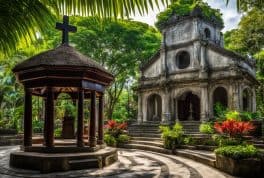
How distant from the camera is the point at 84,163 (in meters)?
10.2

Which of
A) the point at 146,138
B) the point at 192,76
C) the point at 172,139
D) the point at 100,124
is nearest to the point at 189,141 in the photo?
the point at 172,139

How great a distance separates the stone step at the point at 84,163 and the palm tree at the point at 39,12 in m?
8.64

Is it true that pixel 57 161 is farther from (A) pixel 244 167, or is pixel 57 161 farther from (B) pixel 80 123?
(A) pixel 244 167

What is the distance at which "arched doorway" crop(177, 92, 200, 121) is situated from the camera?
90.9 ft

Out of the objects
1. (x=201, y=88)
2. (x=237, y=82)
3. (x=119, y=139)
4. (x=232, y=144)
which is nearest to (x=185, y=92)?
(x=201, y=88)

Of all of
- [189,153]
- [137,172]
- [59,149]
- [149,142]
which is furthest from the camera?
[149,142]

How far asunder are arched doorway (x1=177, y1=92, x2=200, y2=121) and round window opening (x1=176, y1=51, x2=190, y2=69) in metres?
2.57

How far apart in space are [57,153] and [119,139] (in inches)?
371

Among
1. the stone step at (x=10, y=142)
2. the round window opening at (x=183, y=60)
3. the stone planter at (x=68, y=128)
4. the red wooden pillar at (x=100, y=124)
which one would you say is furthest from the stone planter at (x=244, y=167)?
the round window opening at (x=183, y=60)

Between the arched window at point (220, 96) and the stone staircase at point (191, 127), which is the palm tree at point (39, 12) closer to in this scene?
the stone staircase at point (191, 127)

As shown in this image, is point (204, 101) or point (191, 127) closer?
point (191, 127)

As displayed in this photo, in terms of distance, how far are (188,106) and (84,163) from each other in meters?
19.5

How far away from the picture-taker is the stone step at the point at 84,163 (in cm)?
1004

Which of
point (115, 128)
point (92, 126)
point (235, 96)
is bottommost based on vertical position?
point (115, 128)
